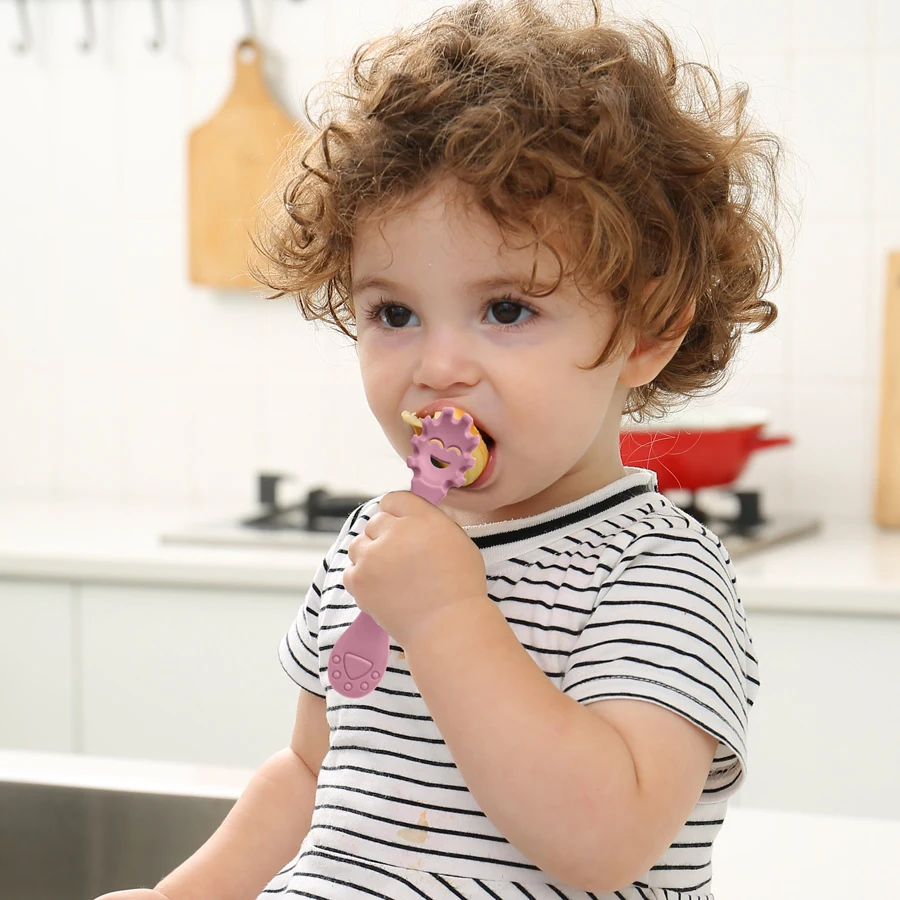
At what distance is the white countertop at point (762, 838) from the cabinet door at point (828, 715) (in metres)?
0.67

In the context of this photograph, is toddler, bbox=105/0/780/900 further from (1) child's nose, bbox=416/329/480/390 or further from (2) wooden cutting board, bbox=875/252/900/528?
(2) wooden cutting board, bbox=875/252/900/528

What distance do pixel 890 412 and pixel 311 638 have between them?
4.18 feet

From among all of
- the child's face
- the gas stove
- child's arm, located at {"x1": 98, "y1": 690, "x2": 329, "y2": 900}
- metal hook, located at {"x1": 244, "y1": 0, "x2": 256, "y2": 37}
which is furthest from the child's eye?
metal hook, located at {"x1": 244, "y1": 0, "x2": 256, "y2": 37}

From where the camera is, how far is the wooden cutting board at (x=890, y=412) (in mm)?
1818

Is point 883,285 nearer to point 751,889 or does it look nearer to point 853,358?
point 853,358

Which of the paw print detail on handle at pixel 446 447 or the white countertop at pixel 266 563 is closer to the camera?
the paw print detail on handle at pixel 446 447

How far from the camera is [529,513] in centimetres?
70

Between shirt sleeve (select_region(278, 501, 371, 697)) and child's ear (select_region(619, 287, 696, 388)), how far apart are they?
0.18 metres

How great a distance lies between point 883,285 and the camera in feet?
6.12

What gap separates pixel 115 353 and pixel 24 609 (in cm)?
62

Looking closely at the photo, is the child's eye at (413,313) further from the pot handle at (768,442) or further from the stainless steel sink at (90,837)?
the pot handle at (768,442)

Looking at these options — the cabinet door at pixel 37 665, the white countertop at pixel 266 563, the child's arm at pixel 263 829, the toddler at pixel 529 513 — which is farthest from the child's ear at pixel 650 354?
the cabinet door at pixel 37 665

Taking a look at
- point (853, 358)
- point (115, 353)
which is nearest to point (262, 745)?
point (115, 353)

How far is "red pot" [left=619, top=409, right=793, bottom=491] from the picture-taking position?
5.35 feet
